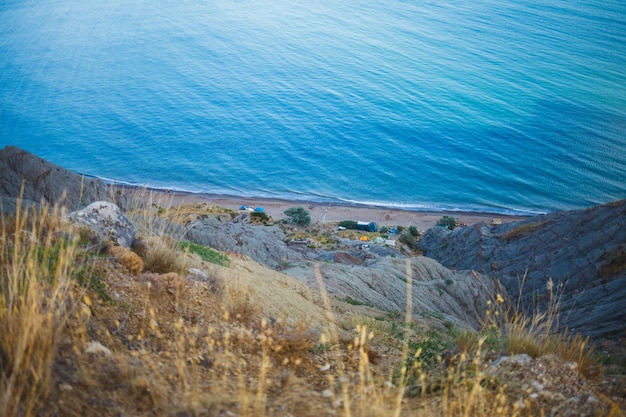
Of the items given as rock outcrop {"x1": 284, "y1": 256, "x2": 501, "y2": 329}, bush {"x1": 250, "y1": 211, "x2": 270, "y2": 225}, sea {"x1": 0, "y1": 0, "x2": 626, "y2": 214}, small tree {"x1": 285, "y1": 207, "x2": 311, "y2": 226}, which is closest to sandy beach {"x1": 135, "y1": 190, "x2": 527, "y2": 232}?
sea {"x1": 0, "y1": 0, "x2": 626, "y2": 214}

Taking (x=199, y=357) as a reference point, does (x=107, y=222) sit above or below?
above

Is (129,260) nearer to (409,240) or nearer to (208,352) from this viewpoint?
(208,352)

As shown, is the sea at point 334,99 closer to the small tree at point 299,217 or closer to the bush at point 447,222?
the bush at point 447,222

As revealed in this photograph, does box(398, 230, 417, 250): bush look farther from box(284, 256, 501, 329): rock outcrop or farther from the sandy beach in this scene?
box(284, 256, 501, 329): rock outcrop

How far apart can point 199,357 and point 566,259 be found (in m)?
23.7

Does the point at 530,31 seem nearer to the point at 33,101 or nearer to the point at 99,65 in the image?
the point at 99,65

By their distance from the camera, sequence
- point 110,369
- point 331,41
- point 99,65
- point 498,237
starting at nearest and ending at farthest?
point 110,369 → point 498,237 → point 99,65 → point 331,41

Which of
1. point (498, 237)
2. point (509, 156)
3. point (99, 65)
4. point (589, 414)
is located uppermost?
point (99, 65)

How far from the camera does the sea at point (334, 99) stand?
61375 millimetres

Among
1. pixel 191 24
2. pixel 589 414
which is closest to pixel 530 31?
pixel 191 24

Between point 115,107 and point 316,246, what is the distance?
5212 cm

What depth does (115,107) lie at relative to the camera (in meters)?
74.3

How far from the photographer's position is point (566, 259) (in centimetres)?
2533

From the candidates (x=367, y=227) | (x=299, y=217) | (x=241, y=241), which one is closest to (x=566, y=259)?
(x=241, y=241)
